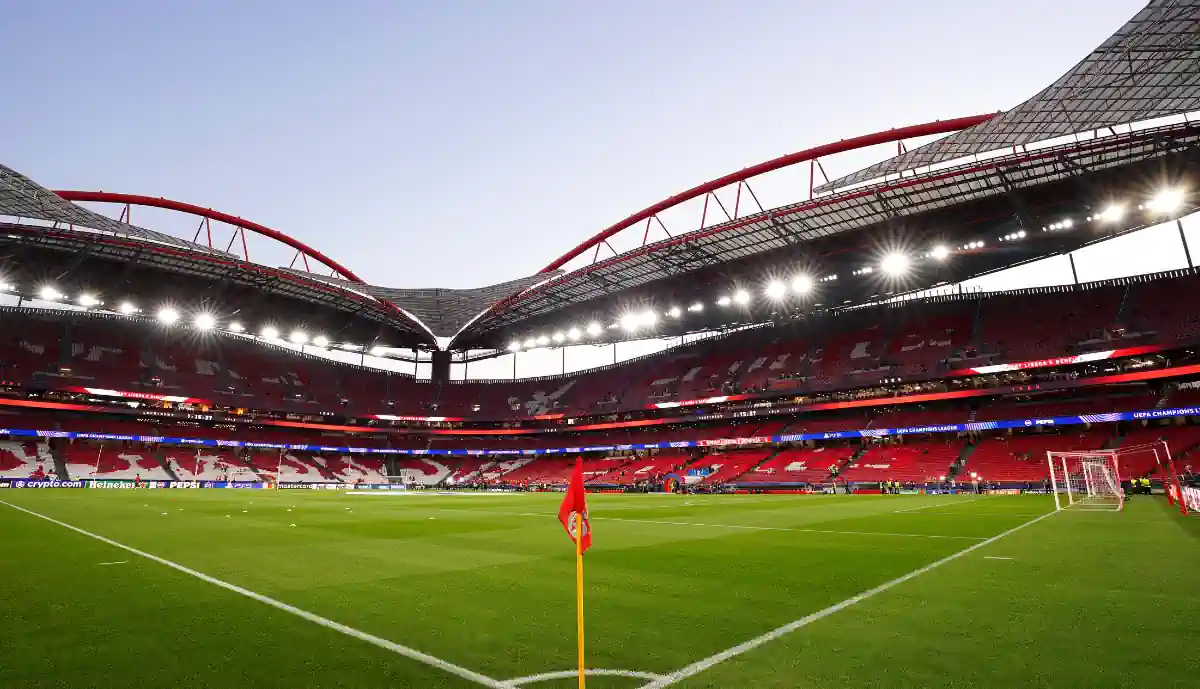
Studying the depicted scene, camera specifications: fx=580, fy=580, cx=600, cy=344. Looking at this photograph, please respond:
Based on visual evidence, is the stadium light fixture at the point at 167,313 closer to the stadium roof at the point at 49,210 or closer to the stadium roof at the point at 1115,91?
the stadium roof at the point at 49,210

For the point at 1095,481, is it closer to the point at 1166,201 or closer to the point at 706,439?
the point at 1166,201

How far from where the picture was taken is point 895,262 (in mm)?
43719

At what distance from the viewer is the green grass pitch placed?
3.85 m

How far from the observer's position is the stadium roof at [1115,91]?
74.1 feet

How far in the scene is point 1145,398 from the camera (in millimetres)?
39219

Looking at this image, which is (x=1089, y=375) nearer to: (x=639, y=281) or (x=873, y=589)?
(x=639, y=281)

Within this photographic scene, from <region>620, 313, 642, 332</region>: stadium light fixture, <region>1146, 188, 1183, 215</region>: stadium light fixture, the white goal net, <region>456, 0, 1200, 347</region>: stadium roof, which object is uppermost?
<region>456, 0, 1200, 347</region>: stadium roof

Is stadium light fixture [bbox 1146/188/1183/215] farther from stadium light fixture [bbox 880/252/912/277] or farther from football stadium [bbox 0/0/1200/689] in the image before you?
stadium light fixture [bbox 880/252/912/277]

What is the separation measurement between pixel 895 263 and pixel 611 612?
45083 mm

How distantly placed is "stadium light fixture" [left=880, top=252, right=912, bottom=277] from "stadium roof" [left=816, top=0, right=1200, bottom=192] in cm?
1181

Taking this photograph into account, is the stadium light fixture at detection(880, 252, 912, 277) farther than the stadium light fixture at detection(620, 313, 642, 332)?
No

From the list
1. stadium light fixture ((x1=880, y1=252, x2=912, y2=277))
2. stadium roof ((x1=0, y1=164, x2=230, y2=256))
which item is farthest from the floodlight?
stadium roof ((x1=0, y1=164, x2=230, y2=256))

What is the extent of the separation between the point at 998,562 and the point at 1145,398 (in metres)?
43.4

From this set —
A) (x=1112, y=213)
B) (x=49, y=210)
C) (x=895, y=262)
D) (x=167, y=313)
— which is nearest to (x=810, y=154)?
(x=895, y=262)
